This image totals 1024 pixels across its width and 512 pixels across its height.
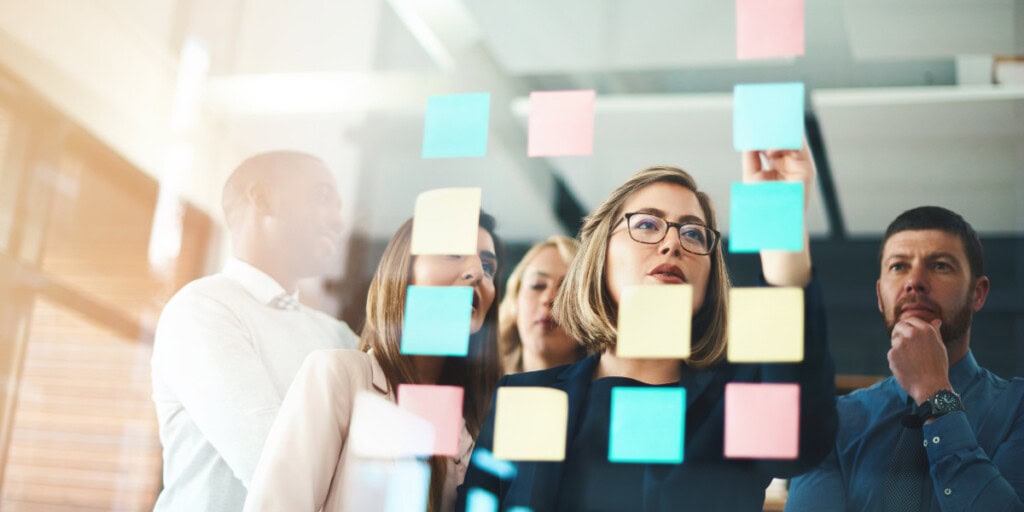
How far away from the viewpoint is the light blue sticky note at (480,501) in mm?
1492

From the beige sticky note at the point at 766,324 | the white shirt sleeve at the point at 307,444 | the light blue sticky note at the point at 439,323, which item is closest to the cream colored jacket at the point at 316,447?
the white shirt sleeve at the point at 307,444

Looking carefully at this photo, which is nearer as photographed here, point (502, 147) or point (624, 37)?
point (502, 147)

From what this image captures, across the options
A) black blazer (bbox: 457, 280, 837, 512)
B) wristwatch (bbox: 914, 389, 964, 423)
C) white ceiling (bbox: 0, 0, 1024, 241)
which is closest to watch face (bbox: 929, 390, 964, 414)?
wristwatch (bbox: 914, 389, 964, 423)

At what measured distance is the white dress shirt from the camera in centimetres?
167

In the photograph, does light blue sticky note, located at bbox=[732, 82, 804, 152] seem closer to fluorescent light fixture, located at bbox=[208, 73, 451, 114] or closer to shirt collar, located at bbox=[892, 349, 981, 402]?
shirt collar, located at bbox=[892, 349, 981, 402]

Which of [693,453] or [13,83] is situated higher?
[13,83]

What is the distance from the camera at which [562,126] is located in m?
1.66

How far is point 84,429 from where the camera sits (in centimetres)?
197

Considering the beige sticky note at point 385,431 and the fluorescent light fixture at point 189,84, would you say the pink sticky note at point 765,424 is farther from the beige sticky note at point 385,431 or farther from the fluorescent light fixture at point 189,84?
the fluorescent light fixture at point 189,84

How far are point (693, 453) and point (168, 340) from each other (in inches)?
41.4

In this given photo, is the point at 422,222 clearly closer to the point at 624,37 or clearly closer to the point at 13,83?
the point at 624,37

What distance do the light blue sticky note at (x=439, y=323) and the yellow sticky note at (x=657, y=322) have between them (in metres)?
0.29

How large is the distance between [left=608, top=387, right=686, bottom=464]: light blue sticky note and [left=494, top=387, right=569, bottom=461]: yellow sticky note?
9 centimetres

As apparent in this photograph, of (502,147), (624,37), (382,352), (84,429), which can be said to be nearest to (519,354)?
(382,352)
